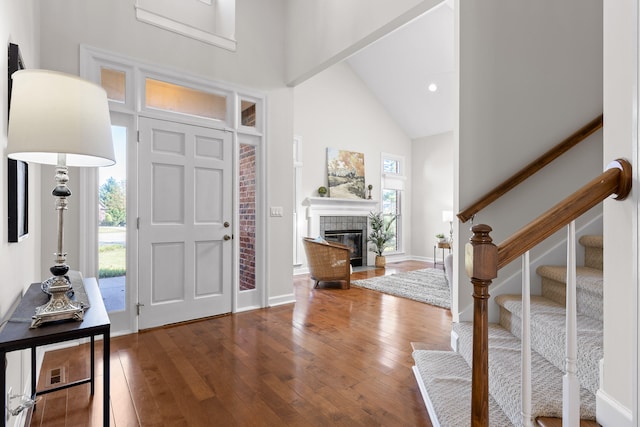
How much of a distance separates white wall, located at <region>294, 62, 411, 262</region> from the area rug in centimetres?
197

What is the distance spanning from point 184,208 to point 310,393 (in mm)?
2150

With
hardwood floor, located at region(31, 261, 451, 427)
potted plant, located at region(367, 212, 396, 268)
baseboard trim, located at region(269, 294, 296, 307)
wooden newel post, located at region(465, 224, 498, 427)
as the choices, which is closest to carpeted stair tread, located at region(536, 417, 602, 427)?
wooden newel post, located at region(465, 224, 498, 427)

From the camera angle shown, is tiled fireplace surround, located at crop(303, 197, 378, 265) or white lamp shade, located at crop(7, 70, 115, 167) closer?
white lamp shade, located at crop(7, 70, 115, 167)

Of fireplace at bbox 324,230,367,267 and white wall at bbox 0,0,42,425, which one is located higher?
white wall at bbox 0,0,42,425

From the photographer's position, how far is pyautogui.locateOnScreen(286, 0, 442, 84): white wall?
2621 millimetres

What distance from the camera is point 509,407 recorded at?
141 cm

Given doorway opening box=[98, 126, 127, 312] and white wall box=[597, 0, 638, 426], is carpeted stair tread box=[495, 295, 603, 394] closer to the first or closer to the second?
white wall box=[597, 0, 638, 426]

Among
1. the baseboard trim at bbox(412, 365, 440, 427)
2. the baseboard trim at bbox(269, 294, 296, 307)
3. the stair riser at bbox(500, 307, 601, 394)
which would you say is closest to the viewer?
the stair riser at bbox(500, 307, 601, 394)

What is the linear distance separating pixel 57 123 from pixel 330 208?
5.39 metres

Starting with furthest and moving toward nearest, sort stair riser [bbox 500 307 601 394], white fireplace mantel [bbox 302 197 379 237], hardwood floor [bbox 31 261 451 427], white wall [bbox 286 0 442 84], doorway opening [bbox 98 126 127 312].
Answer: white fireplace mantel [bbox 302 197 379 237] → doorway opening [bbox 98 126 127 312] → white wall [bbox 286 0 442 84] → hardwood floor [bbox 31 261 451 427] → stair riser [bbox 500 307 601 394]

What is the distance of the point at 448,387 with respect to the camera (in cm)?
178

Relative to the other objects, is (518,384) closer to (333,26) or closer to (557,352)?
(557,352)

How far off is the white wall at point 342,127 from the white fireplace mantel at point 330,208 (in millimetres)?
188

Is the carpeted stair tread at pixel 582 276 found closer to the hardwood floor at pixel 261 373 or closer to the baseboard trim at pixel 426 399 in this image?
the hardwood floor at pixel 261 373
